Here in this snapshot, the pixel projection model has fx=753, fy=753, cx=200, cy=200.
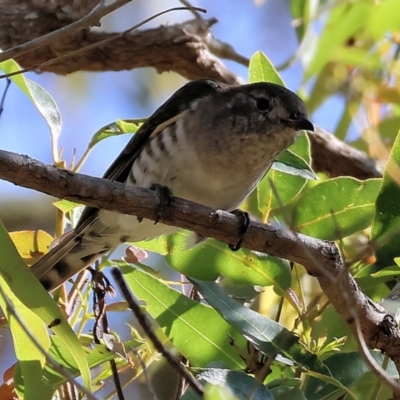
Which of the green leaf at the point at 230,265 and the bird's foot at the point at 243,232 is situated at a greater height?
the bird's foot at the point at 243,232

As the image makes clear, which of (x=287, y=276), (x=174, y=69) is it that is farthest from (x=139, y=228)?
(x=174, y=69)

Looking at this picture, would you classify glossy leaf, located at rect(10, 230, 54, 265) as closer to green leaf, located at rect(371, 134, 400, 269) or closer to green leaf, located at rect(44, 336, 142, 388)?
green leaf, located at rect(44, 336, 142, 388)

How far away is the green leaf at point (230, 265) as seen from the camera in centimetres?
188

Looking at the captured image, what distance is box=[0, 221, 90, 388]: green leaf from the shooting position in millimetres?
1621

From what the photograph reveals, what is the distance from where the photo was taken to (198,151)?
2.25m

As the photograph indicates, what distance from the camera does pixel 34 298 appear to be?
5.37ft

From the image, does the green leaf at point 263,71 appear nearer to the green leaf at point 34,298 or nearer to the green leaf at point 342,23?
the green leaf at point 342,23

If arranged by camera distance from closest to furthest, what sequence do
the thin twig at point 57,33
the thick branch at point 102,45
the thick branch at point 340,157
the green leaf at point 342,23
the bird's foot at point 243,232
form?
the thin twig at point 57,33 → the bird's foot at point 243,232 → the green leaf at point 342,23 → the thick branch at point 102,45 → the thick branch at point 340,157

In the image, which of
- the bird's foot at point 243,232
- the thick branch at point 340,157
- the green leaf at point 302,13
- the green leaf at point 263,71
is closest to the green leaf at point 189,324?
the bird's foot at point 243,232

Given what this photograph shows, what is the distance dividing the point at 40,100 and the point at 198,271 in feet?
2.26

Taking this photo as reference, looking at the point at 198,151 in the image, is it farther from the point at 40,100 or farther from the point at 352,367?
the point at 352,367

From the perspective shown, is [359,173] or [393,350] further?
[359,173]

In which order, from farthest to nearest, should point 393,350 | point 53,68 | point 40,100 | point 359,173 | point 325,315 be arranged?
point 359,173
point 53,68
point 40,100
point 325,315
point 393,350

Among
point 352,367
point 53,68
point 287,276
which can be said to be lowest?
point 352,367
